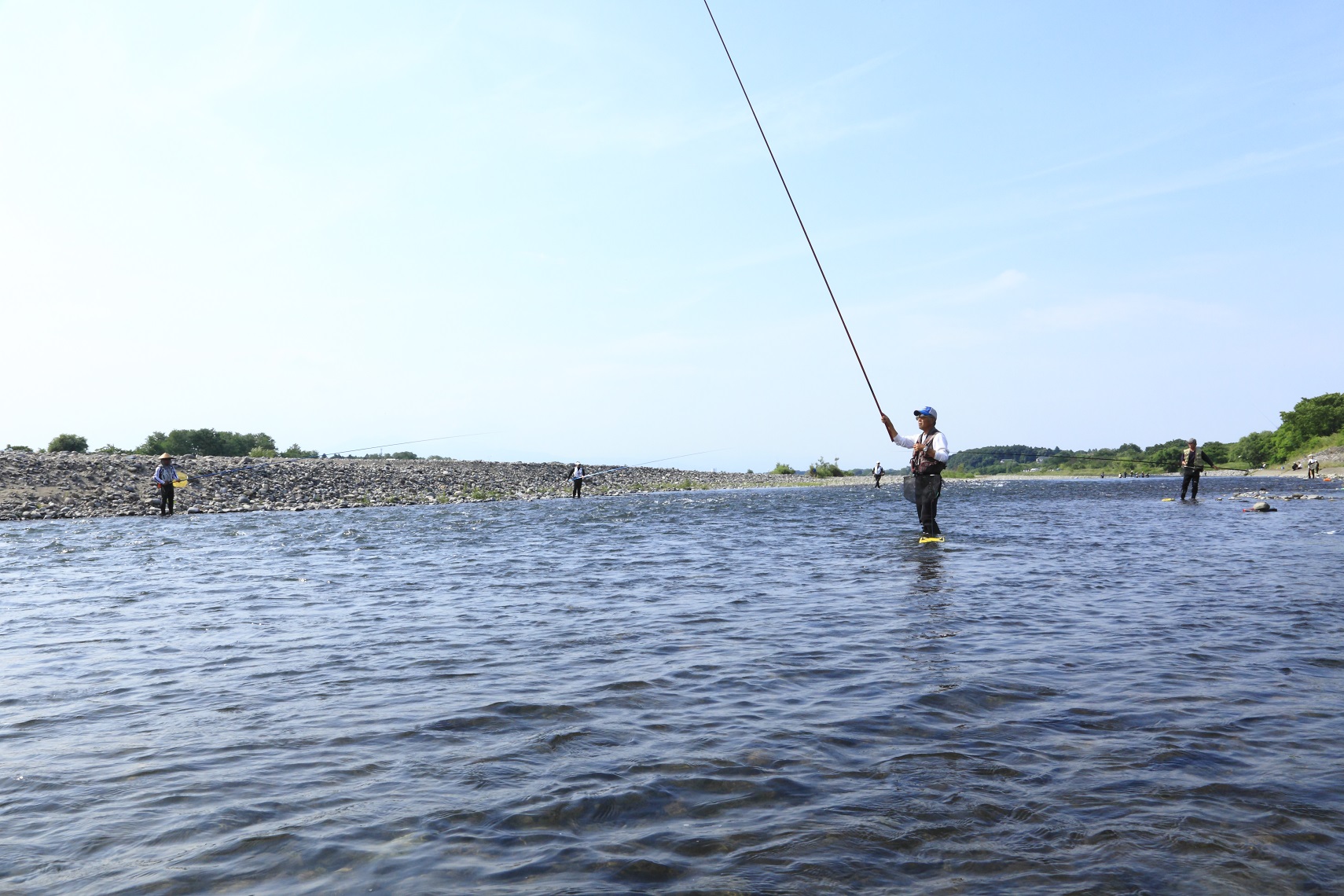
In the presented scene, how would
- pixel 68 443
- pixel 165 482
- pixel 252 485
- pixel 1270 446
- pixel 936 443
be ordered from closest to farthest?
pixel 936 443
pixel 165 482
pixel 252 485
pixel 68 443
pixel 1270 446

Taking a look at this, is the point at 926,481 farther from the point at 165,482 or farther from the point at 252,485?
the point at 252,485

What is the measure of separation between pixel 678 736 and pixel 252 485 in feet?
134

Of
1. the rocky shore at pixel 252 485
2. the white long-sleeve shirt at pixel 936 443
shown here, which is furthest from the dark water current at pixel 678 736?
the rocky shore at pixel 252 485

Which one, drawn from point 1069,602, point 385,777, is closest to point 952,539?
point 1069,602

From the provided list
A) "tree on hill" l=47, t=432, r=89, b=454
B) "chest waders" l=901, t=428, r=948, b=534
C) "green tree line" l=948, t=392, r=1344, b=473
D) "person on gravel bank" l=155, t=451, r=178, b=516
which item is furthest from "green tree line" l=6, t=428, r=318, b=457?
"green tree line" l=948, t=392, r=1344, b=473


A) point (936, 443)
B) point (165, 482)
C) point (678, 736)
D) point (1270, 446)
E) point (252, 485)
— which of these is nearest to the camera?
point (678, 736)

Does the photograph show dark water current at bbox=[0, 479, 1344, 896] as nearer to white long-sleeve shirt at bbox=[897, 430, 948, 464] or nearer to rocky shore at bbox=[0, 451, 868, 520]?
white long-sleeve shirt at bbox=[897, 430, 948, 464]

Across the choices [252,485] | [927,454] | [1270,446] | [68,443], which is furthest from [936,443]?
[1270,446]

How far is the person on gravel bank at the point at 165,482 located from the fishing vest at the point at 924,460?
2824cm

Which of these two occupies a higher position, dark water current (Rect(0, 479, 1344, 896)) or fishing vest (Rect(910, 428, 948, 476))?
fishing vest (Rect(910, 428, 948, 476))

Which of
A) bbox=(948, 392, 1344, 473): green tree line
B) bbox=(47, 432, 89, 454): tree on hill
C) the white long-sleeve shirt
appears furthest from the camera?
bbox=(948, 392, 1344, 473): green tree line

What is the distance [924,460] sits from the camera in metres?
17.8

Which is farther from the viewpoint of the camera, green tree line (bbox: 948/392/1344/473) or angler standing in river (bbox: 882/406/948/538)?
green tree line (bbox: 948/392/1344/473)

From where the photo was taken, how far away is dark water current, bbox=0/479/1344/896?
3998 millimetres
